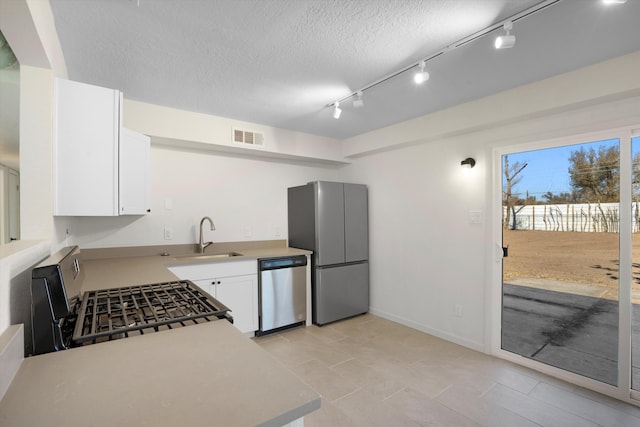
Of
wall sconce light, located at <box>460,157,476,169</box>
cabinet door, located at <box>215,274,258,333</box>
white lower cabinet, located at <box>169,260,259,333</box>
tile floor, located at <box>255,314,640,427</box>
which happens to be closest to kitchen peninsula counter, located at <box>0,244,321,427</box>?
tile floor, located at <box>255,314,640,427</box>

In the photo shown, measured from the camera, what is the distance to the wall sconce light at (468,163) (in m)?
3.04

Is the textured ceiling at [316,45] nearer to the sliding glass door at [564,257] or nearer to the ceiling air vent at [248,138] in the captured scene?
the ceiling air vent at [248,138]

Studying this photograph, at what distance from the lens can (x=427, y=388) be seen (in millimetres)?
2305

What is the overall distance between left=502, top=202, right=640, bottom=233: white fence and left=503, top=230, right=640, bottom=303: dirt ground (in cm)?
5

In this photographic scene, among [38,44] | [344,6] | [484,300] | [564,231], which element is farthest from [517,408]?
[38,44]

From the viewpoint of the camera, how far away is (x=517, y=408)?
2.06 meters

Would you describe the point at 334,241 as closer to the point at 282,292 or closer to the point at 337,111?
the point at 282,292

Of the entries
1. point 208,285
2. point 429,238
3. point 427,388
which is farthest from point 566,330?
point 208,285

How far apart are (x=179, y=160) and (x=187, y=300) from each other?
2295 millimetres

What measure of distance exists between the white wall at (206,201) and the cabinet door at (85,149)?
4.02ft

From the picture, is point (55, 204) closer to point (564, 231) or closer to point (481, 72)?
point (481, 72)

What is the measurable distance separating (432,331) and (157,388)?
3.23 metres

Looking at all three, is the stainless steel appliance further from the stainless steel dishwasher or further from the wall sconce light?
the wall sconce light

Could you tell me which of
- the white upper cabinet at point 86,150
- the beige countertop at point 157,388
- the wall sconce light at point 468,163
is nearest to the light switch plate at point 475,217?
the wall sconce light at point 468,163
